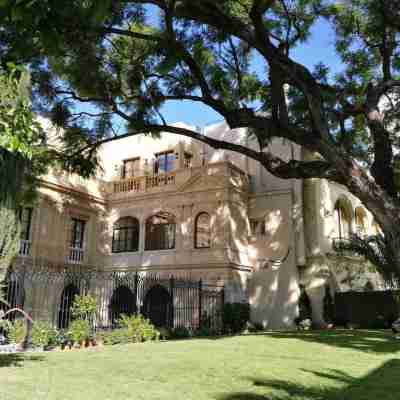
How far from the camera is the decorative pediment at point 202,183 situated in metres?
22.2

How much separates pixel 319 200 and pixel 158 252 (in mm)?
8582

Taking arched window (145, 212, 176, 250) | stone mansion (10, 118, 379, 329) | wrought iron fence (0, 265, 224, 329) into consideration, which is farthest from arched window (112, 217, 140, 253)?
wrought iron fence (0, 265, 224, 329)

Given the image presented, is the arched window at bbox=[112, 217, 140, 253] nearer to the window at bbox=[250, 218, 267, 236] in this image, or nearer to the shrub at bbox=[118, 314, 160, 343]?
the window at bbox=[250, 218, 267, 236]

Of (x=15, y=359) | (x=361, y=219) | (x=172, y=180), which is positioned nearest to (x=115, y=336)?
(x=15, y=359)

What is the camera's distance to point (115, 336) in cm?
1496

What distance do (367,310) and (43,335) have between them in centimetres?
1481

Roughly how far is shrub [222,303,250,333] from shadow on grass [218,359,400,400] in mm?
11860

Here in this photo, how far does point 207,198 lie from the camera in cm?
2241

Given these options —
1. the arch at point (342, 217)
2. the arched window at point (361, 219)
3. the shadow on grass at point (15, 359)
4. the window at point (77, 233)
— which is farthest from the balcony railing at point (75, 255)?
the arched window at point (361, 219)

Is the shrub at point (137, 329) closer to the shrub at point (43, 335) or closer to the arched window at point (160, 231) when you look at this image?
the shrub at point (43, 335)

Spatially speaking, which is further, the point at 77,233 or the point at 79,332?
the point at 77,233

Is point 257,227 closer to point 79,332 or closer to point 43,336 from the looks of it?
point 79,332

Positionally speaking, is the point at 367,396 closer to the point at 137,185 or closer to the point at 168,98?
the point at 168,98

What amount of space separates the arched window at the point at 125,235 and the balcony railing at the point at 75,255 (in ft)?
6.34
